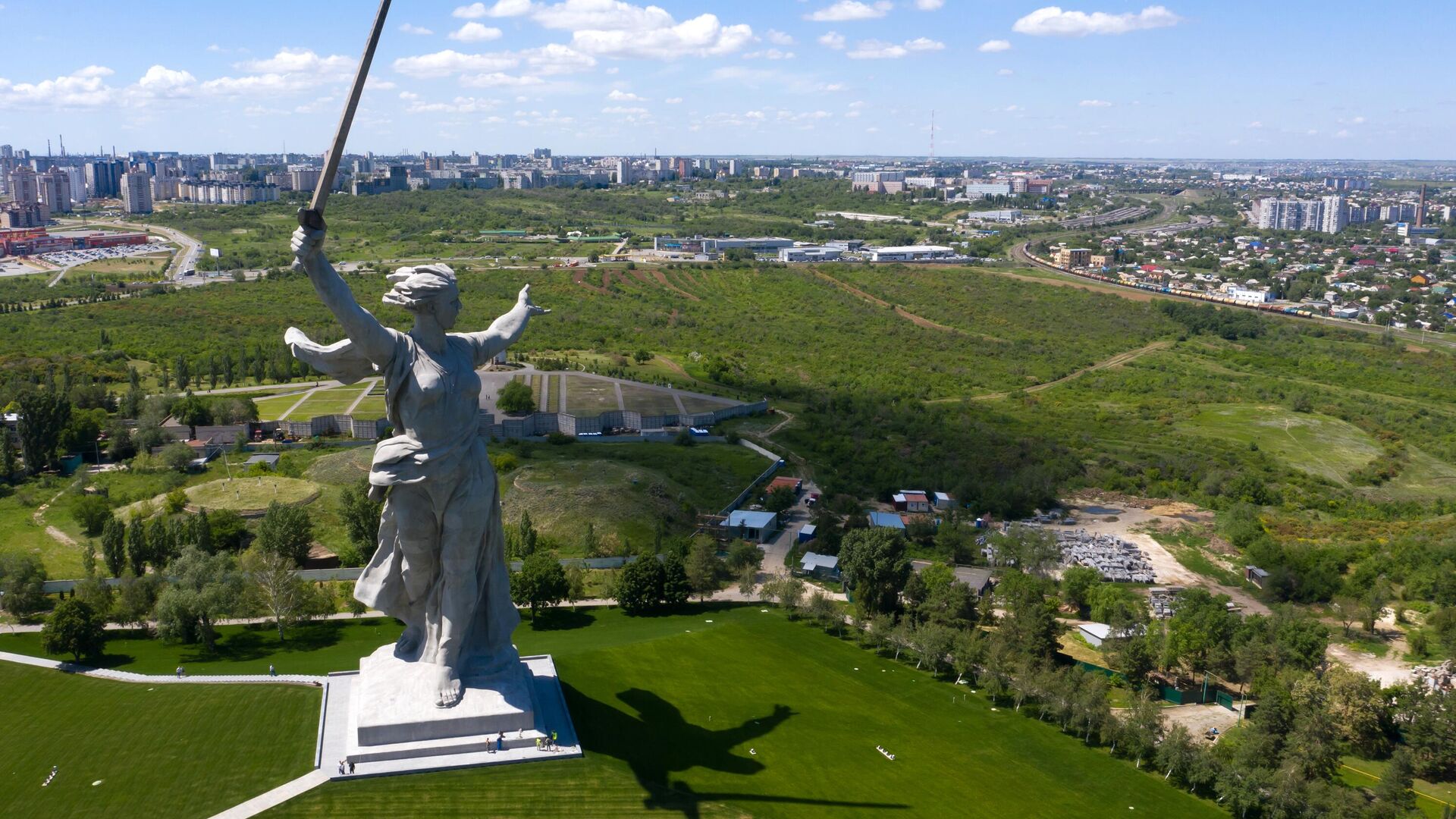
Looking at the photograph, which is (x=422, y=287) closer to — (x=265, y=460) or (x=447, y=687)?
(x=447, y=687)

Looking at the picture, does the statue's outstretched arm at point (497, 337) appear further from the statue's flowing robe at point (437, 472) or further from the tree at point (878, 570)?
the tree at point (878, 570)

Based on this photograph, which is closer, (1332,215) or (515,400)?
(515,400)

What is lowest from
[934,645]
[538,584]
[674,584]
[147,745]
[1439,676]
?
[1439,676]

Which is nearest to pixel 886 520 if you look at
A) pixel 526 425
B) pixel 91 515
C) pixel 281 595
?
pixel 526 425

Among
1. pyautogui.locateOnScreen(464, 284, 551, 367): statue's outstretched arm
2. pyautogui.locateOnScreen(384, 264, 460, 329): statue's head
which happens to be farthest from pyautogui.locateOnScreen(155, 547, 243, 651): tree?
pyautogui.locateOnScreen(384, 264, 460, 329): statue's head

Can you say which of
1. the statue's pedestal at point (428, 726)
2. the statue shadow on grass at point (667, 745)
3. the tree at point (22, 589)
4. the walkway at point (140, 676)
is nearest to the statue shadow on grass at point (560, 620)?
the statue shadow on grass at point (667, 745)

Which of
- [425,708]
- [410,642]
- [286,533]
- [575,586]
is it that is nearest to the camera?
[425,708]

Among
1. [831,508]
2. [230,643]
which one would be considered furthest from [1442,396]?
[230,643]
